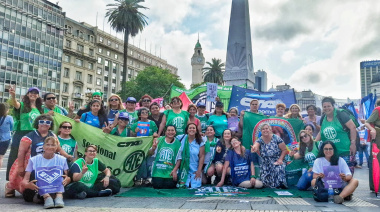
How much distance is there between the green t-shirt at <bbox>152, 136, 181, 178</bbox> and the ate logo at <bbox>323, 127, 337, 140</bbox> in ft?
9.42

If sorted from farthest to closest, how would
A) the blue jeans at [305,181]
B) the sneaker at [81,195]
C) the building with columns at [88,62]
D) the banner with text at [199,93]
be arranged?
1. the building with columns at [88,62]
2. the banner with text at [199,93]
3. the blue jeans at [305,181]
4. the sneaker at [81,195]

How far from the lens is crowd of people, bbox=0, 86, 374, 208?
512 centimetres

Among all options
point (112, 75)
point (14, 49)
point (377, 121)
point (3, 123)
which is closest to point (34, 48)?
point (14, 49)

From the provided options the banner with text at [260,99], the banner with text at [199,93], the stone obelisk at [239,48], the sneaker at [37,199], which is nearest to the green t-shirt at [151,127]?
the sneaker at [37,199]

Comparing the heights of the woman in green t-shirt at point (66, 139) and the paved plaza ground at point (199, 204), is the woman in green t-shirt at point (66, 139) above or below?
above

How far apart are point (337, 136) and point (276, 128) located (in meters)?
1.63

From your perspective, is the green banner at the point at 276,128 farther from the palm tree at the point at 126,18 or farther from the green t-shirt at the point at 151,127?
the palm tree at the point at 126,18

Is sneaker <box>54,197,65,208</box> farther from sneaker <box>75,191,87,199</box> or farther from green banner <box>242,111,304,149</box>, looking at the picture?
green banner <box>242,111,304,149</box>

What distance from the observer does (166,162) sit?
6.49m

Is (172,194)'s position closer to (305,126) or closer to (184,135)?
(184,135)

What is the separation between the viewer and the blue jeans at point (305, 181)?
6191mm

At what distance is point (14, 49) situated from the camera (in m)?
49.4

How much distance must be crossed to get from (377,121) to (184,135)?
12.2 ft

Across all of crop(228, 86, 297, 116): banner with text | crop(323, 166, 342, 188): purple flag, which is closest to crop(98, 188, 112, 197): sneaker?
crop(323, 166, 342, 188): purple flag
